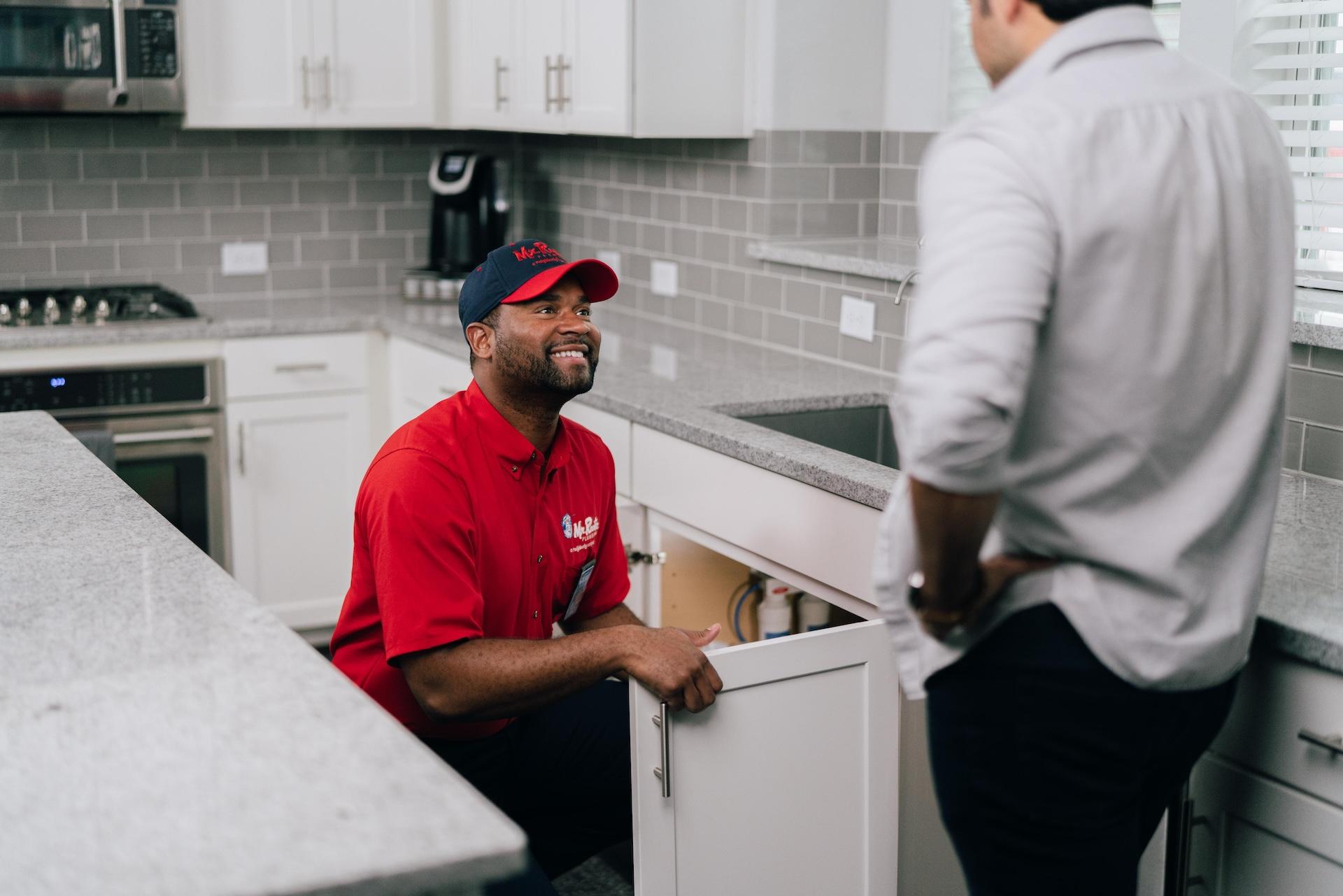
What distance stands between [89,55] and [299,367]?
0.94 metres

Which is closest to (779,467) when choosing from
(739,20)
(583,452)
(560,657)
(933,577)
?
(583,452)

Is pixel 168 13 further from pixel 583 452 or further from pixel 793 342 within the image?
pixel 583 452

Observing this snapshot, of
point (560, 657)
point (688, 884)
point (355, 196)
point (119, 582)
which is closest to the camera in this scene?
point (119, 582)

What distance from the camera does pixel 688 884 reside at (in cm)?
170

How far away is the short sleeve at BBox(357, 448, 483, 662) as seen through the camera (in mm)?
1749

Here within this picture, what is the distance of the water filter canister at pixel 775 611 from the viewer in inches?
103

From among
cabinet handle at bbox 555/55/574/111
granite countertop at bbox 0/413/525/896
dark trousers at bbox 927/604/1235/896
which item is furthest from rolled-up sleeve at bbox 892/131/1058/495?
cabinet handle at bbox 555/55/574/111

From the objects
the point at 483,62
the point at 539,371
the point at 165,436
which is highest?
the point at 483,62

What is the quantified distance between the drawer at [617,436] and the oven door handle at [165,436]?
4.28 feet

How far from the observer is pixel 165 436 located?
12.1 ft

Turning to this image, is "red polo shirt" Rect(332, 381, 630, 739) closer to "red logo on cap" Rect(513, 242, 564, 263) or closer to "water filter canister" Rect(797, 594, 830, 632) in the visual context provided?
"red logo on cap" Rect(513, 242, 564, 263)

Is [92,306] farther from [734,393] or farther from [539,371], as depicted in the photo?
[539,371]

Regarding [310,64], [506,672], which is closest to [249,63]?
[310,64]

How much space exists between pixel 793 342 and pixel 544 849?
1.56 m
